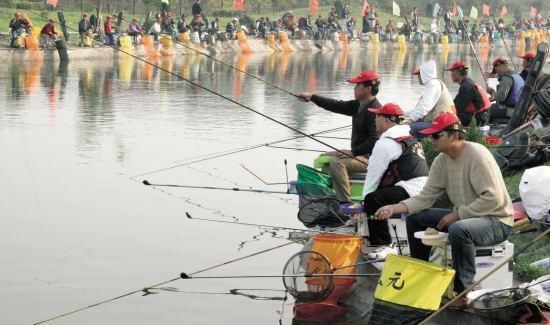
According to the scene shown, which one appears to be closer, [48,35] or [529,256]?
[529,256]

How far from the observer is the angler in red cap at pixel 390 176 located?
31.9ft

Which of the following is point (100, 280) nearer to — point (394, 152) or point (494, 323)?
point (394, 152)

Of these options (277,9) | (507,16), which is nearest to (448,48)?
(277,9)

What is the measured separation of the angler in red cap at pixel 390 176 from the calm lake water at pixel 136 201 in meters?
1.03

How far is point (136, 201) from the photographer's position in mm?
14320

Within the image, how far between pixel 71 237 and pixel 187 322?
316 cm

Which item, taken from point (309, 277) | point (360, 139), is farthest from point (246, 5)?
point (309, 277)

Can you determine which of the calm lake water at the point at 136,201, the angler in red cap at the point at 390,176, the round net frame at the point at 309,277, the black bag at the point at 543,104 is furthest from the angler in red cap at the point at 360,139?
the black bag at the point at 543,104

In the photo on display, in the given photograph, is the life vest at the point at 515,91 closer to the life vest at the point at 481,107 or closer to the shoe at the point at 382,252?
the life vest at the point at 481,107

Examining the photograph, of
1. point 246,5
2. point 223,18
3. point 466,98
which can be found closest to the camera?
point 466,98

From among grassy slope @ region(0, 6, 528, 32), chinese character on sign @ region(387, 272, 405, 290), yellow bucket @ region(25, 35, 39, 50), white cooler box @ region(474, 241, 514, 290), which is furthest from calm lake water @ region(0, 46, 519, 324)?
grassy slope @ region(0, 6, 528, 32)

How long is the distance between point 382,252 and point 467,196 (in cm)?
138

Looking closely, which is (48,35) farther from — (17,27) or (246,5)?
(246,5)

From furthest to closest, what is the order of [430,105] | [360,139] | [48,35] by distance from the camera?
[48,35]
[430,105]
[360,139]
